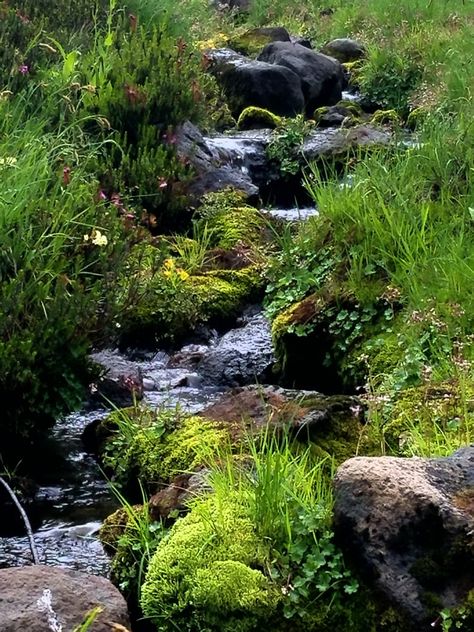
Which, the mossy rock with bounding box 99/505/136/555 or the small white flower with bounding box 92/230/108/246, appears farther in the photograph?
the small white flower with bounding box 92/230/108/246

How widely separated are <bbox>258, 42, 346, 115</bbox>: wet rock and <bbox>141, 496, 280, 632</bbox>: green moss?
35.2 feet

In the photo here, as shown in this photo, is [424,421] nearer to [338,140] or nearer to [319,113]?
[338,140]

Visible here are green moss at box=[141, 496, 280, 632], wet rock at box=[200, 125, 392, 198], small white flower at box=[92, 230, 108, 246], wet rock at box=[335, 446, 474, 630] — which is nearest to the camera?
wet rock at box=[335, 446, 474, 630]

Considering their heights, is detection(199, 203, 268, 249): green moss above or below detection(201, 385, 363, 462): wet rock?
below

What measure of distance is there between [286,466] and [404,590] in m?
0.64

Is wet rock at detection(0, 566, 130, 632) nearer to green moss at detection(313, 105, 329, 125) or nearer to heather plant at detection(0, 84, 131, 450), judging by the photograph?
heather plant at detection(0, 84, 131, 450)

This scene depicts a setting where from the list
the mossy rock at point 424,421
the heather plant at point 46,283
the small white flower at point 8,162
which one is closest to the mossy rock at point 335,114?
the heather plant at point 46,283

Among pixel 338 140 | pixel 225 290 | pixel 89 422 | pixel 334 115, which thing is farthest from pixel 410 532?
pixel 334 115

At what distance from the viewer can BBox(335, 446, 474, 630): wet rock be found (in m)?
2.76

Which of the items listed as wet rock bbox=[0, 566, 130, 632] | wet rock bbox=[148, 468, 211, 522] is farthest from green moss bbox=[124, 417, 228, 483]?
wet rock bbox=[0, 566, 130, 632]

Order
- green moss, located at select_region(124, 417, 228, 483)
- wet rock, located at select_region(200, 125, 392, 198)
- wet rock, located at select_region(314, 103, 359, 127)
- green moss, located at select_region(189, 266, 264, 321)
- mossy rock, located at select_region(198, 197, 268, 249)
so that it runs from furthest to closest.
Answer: wet rock, located at select_region(314, 103, 359, 127)
wet rock, located at select_region(200, 125, 392, 198)
mossy rock, located at select_region(198, 197, 268, 249)
green moss, located at select_region(189, 266, 264, 321)
green moss, located at select_region(124, 417, 228, 483)

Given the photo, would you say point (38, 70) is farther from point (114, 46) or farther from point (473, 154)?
point (473, 154)

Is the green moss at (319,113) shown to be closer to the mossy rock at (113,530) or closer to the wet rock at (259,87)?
the wet rock at (259,87)

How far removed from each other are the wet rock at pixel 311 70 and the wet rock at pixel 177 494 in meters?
10.2
